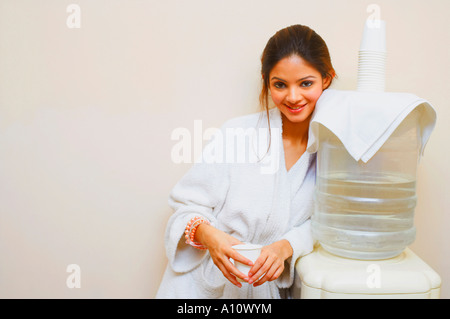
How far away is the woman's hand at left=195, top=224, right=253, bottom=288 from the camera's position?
42.1 inches

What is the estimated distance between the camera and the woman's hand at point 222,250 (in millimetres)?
1068

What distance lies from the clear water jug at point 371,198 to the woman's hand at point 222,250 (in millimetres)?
242

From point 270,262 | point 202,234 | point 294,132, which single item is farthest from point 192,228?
point 294,132

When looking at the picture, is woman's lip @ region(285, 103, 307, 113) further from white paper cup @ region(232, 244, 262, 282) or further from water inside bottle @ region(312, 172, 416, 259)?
white paper cup @ region(232, 244, 262, 282)

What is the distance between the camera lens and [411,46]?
4.35ft

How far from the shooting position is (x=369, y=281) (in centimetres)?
100

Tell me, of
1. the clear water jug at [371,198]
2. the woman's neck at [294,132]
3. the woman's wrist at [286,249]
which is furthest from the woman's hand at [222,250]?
the woman's neck at [294,132]

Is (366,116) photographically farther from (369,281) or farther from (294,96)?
(369,281)

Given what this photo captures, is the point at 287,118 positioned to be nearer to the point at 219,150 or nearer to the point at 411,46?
the point at 219,150

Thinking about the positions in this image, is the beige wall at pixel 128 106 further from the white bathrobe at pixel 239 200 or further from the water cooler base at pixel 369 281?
the water cooler base at pixel 369 281

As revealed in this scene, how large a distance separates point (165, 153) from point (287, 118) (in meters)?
0.41

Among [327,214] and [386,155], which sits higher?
[386,155]

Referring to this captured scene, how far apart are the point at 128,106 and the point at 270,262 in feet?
2.20

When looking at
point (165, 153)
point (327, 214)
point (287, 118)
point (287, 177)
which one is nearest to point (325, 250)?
point (327, 214)
